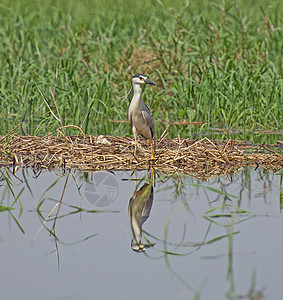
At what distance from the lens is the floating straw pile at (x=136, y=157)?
7664 mm

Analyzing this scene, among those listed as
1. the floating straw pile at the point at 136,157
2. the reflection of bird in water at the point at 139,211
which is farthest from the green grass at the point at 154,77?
the reflection of bird in water at the point at 139,211

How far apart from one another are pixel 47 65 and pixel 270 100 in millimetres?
3965

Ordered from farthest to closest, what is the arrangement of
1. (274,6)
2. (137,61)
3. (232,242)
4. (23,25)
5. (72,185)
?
1. (274,6)
2. (23,25)
3. (137,61)
4. (72,185)
5. (232,242)

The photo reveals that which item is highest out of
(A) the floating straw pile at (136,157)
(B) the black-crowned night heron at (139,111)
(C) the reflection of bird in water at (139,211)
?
(B) the black-crowned night heron at (139,111)

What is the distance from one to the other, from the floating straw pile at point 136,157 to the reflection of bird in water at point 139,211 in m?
0.90

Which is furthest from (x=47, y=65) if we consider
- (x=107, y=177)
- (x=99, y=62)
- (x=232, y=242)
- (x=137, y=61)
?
(x=232, y=242)

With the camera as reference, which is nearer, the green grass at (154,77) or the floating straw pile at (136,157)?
the floating straw pile at (136,157)

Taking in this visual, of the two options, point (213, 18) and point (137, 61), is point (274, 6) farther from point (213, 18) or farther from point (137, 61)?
point (137, 61)

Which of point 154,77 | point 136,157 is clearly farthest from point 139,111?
point 154,77

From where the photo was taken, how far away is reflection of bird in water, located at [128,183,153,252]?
16.3ft

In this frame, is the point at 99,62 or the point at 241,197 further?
the point at 99,62

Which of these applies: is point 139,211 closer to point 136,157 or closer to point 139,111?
point 136,157

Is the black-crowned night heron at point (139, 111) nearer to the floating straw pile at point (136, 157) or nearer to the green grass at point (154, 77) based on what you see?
the floating straw pile at point (136, 157)

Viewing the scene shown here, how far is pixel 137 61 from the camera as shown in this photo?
12992mm
